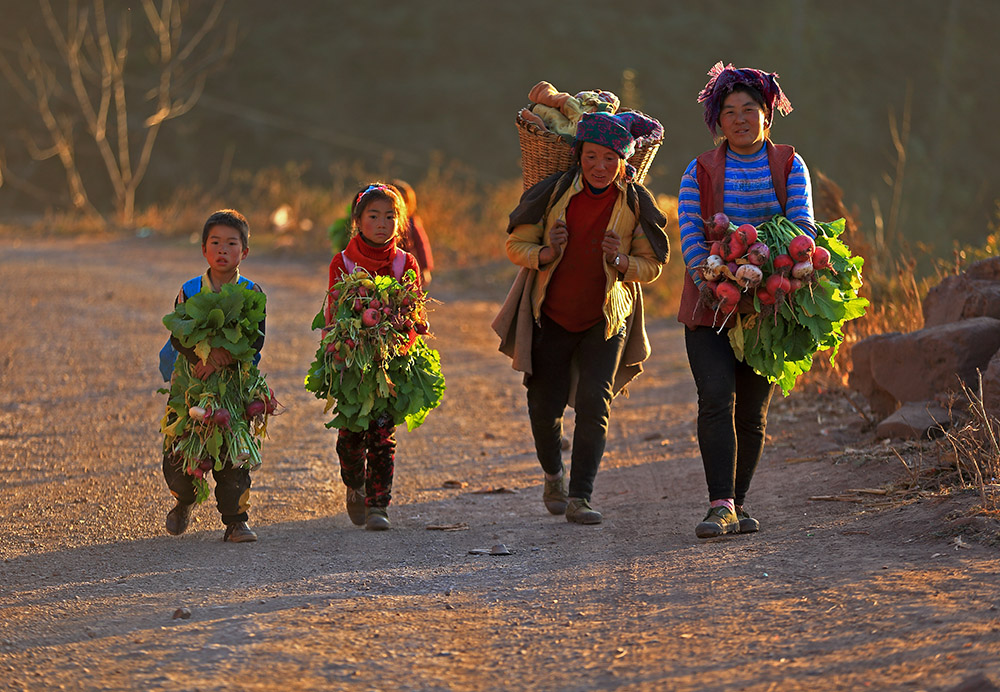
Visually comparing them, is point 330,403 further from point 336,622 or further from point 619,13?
point 619,13

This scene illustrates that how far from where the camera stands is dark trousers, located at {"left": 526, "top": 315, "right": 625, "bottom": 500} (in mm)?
5895

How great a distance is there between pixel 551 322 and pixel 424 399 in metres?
0.80

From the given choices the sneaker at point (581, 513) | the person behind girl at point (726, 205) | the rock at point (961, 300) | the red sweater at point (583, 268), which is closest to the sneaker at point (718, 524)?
the person behind girl at point (726, 205)

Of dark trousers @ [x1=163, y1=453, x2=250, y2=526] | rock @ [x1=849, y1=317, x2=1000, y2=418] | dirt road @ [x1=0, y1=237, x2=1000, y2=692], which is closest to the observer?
dirt road @ [x1=0, y1=237, x2=1000, y2=692]

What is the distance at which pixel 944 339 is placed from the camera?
6590 millimetres

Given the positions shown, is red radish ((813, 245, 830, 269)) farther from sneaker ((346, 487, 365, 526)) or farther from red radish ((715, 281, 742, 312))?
sneaker ((346, 487, 365, 526))

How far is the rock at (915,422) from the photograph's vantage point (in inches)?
251

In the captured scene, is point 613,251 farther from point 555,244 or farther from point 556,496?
point 556,496

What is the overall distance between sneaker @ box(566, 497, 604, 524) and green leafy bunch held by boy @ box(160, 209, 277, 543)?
1.55m

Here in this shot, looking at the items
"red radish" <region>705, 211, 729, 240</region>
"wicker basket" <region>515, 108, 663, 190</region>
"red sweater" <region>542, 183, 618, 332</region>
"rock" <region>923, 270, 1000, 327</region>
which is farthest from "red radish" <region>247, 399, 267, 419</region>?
"rock" <region>923, 270, 1000, 327</region>

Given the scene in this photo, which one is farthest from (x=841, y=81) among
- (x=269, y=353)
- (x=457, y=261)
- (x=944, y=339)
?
(x=944, y=339)

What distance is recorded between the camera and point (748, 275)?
503 centimetres

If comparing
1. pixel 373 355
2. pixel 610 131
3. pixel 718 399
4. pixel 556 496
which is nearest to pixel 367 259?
pixel 373 355

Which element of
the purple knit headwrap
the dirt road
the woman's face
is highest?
the purple knit headwrap
